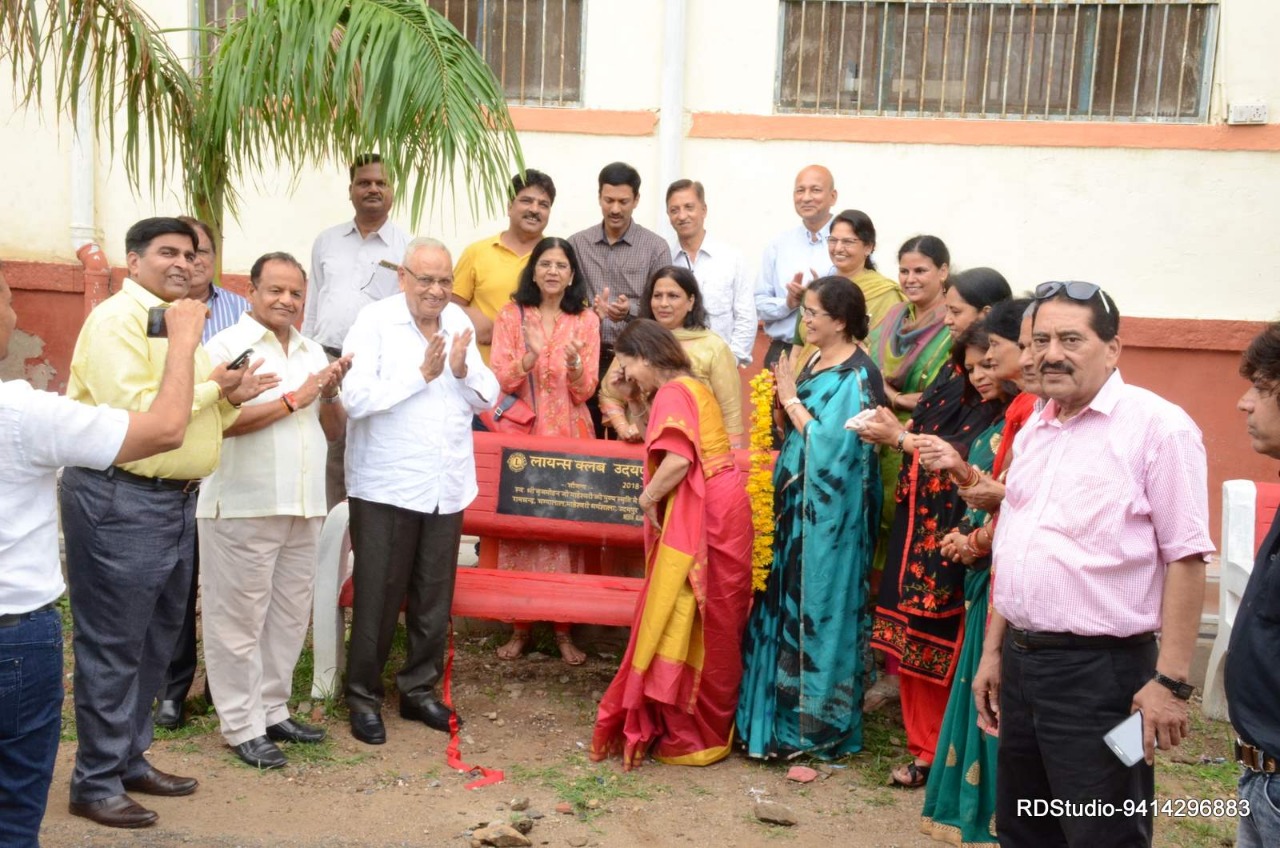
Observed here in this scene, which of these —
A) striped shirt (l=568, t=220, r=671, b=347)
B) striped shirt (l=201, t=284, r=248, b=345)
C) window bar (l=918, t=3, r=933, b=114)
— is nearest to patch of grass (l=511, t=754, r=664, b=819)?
striped shirt (l=568, t=220, r=671, b=347)

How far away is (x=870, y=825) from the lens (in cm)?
447

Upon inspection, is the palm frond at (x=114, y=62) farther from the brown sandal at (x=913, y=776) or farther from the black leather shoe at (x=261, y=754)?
the brown sandal at (x=913, y=776)

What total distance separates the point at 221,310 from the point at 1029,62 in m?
5.11

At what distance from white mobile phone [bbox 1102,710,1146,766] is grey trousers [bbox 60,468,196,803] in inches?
117

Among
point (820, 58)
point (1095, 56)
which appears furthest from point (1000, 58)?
point (820, 58)

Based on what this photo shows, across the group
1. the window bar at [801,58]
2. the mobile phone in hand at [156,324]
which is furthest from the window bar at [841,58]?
the mobile phone in hand at [156,324]

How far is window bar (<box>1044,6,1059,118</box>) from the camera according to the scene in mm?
7773

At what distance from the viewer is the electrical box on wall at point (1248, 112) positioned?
7543mm

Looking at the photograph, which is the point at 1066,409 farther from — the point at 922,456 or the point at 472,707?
the point at 472,707

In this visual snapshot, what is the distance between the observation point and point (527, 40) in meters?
8.04

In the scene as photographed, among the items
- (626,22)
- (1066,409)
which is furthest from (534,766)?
(626,22)

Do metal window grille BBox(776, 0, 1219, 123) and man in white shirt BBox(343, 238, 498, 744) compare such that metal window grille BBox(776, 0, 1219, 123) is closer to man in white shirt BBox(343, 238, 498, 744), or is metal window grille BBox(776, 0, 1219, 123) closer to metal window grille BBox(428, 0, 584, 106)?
metal window grille BBox(428, 0, 584, 106)

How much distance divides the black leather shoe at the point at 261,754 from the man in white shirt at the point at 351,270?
1.83m

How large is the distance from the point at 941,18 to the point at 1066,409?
534cm
